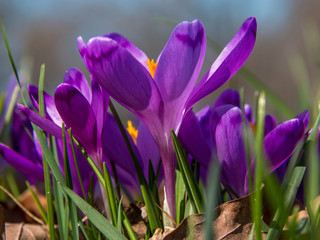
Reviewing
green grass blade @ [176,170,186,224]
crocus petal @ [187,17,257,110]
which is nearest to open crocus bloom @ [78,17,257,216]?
crocus petal @ [187,17,257,110]

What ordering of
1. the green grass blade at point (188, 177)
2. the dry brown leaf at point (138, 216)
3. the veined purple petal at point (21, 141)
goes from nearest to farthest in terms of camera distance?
the green grass blade at point (188, 177), the dry brown leaf at point (138, 216), the veined purple petal at point (21, 141)

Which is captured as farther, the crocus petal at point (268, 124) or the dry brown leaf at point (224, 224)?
the crocus petal at point (268, 124)

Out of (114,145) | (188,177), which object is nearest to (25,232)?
(114,145)

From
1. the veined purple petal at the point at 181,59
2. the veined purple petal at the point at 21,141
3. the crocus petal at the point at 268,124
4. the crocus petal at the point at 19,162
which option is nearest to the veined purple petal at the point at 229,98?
the crocus petal at the point at 268,124

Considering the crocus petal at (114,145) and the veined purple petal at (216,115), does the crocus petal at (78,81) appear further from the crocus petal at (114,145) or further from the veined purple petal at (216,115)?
the veined purple petal at (216,115)

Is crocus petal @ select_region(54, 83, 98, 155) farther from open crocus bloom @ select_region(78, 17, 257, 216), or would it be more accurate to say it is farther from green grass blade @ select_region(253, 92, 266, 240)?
→ green grass blade @ select_region(253, 92, 266, 240)

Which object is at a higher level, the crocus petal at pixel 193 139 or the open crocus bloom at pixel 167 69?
the open crocus bloom at pixel 167 69

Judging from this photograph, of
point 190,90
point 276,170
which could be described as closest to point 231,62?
point 190,90
